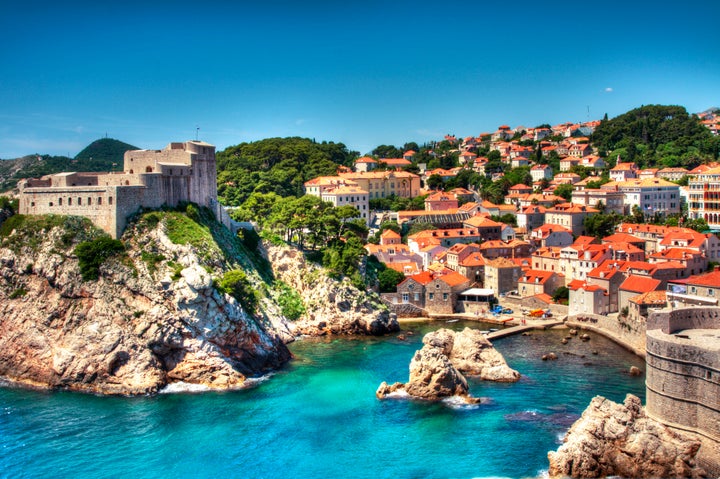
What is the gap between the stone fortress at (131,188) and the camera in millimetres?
38219

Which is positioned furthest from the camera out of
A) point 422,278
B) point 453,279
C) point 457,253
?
point 457,253

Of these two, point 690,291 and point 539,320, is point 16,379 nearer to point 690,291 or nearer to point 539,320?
point 539,320

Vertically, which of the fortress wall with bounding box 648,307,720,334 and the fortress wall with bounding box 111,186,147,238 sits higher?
the fortress wall with bounding box 111,186,147,238

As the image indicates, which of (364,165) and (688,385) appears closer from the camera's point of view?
(688,385)

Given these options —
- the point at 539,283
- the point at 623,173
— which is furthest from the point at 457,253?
the point at 623,173

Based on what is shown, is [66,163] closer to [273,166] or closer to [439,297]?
[273,166]

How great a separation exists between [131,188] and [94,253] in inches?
177

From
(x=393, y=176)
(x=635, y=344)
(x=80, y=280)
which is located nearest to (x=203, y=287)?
(x=80, y=280)

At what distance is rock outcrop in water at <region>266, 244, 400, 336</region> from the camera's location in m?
44.2

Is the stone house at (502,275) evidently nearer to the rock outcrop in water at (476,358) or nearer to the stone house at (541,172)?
the rock outcrop in water at (476,358)

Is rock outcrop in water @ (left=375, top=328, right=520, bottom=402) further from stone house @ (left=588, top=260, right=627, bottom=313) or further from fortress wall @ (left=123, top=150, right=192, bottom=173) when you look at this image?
fortress wall @ (left=123, top=150, right=192, bottom=173)

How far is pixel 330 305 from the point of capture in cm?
4525

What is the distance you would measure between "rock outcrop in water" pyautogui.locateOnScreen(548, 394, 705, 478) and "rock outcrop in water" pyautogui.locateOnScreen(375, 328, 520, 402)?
723 cm

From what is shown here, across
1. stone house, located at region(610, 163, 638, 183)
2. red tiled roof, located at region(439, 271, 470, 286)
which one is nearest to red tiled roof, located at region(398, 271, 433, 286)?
red tiled roof, located at region(439, 271, 470, 286)
